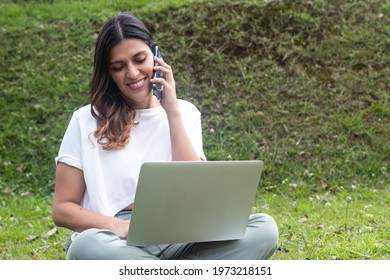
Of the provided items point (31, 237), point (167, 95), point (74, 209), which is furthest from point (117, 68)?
point (31, 237)

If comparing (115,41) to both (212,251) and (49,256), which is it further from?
(49,256)

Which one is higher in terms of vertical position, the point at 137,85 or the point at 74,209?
the point at 137,85

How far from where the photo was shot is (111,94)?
3174mm

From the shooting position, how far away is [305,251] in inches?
171

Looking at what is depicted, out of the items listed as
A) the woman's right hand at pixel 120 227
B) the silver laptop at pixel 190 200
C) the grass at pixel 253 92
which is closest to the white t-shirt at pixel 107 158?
the woman's right hand at pixel 120 227

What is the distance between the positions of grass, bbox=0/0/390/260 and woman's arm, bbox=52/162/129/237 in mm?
2285

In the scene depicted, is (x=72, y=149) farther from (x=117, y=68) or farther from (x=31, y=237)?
(x=31, y=237)

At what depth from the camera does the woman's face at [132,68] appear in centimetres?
303

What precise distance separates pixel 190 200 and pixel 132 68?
2.49 feet

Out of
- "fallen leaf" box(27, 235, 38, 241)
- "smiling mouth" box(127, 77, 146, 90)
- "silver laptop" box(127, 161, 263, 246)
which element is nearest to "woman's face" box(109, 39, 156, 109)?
"smiling mouth" box(127, 77, 146, 90)

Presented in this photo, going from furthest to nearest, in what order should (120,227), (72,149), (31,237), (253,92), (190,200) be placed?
(253,92) → (31,237) → (72,149) → (120,227) → (190,200)

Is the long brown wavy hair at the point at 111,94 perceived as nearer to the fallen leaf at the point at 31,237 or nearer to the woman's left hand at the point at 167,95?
the woman's left hand at the point at 167,95

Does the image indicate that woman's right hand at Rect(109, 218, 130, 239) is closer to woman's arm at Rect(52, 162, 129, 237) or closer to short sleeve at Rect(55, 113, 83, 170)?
woman's arm at Rect(52, 162, 129, 237)

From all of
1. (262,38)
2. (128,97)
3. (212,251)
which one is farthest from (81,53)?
(212,251)
